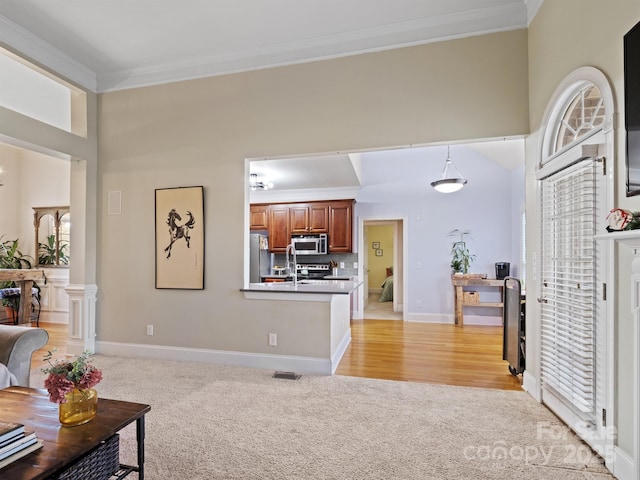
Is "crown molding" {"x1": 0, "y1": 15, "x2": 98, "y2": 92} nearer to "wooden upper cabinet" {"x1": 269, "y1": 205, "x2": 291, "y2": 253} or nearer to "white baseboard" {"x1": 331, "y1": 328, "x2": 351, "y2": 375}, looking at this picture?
"wooden upper cabinet" {"x1": 269, "y1": 205, "x2": 291, "y2": 253}

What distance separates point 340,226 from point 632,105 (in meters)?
4.94

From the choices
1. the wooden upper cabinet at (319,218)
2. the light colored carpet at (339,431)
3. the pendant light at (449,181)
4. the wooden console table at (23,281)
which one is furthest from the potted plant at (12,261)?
the pendant light at (449,181)

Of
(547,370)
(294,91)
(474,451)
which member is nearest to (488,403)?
(547,370)

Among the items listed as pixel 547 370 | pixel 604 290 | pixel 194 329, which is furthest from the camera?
pixel 194 329

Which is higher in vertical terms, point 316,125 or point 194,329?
point 316,125

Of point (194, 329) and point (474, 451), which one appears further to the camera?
point (194, 329)

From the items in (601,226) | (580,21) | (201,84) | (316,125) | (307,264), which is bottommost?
(307,264)

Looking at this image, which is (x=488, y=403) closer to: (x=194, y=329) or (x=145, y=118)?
(x=194, y=329)

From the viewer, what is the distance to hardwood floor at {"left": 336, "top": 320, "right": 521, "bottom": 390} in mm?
3355

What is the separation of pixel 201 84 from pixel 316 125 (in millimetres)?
1477

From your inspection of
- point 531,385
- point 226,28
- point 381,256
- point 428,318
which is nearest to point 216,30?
point 226,28

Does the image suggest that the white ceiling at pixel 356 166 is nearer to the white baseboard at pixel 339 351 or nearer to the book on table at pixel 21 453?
the white baseboard at pixel 339 351

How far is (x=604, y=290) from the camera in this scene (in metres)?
1.97

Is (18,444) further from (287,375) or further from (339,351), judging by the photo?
(339,351)
